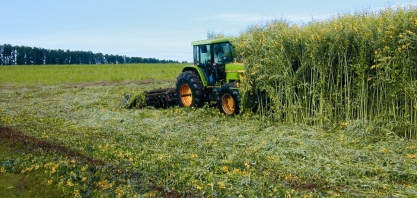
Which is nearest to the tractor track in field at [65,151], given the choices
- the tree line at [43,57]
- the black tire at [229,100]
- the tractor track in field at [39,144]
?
the tractor track in field at [39,144]

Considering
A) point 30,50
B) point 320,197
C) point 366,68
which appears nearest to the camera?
point 320,197

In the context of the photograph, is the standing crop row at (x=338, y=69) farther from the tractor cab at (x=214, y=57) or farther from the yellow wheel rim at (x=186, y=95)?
the yellow wheel rim at (x=186, y=95)

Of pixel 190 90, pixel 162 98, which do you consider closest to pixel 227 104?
pixel 190 90

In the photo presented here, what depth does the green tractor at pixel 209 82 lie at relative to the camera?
12547mm

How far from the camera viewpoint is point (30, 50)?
7300cm

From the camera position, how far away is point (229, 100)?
1260 centimetres

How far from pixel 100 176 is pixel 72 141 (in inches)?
114

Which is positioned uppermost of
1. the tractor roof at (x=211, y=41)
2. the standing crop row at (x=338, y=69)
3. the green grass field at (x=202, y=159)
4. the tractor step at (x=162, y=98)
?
the tractor roof at (x=211, y=41)

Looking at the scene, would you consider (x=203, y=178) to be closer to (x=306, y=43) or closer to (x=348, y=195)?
(x=348, y=195)

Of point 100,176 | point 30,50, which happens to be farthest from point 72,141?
point 30,50

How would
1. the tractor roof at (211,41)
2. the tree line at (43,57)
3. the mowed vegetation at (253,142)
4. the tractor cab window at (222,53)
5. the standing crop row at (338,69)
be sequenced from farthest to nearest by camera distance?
1. the tree line at (43,57)
2. the tractor cab window at (222,53)
3. the tractor roof at (211,41)
4. the standing crop row at (338,69)
5. the mowed vegetation at (253,142)

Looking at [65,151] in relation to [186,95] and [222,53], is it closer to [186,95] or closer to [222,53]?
[222,53]

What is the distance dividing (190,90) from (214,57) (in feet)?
4.85

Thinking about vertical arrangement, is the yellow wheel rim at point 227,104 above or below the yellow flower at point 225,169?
above
